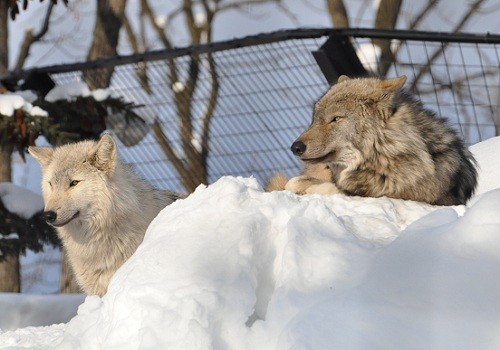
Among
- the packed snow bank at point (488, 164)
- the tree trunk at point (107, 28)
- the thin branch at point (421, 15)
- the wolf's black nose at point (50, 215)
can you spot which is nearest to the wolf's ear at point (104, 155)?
the wolf's black nose at point (50, 215)

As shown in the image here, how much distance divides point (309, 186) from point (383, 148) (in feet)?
1.66

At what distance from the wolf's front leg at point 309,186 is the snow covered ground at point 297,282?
1130mm

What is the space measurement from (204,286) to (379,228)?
0.85 metres

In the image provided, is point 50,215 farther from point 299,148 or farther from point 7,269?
point 7,269

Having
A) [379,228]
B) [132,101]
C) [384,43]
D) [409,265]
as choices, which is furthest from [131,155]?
[409,265]

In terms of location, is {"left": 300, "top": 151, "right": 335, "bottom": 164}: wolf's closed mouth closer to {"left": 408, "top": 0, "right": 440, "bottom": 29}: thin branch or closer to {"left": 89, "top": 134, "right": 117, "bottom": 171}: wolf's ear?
{"left": 89, "top": 134, "right": 117, "bottom": 171}: wolf's ear

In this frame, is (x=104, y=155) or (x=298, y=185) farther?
(x=104, y=155)

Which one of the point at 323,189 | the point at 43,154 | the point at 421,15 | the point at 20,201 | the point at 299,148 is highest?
the point at 43,154

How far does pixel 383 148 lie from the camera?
430cm

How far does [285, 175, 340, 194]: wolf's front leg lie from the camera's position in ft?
14.8

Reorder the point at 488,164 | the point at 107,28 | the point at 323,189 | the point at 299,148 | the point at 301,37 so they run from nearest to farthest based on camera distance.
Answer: the point at 299,148 < the point at 323,189 < the point at 488,164 < the point at 301,37 < the point at 107,28

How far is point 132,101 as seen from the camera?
25.4 ft

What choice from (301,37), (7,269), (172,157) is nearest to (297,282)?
(301,37)

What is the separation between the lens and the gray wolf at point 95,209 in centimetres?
487
